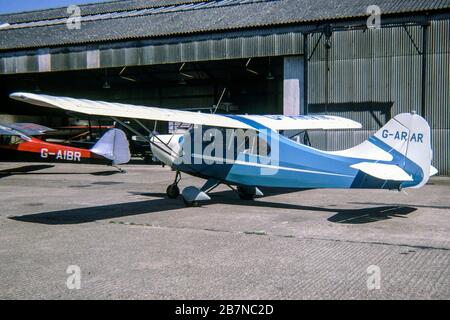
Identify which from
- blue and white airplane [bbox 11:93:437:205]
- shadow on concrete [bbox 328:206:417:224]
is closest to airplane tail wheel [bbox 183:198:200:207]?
blue and white airplane [bbox 11:93:437:205]

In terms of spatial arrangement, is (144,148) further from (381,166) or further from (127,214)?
(381,166)

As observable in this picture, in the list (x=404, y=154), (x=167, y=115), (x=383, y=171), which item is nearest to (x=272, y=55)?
(x=167, y=115)

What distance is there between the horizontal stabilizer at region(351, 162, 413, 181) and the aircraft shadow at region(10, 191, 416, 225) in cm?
102

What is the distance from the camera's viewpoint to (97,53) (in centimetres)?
2838

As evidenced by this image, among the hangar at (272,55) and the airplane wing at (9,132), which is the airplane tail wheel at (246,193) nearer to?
the hangar at (272,55)

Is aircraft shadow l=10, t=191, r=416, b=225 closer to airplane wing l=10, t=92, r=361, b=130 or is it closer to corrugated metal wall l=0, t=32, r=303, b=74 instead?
airplane wing l=10, t=92, r=361, b=130

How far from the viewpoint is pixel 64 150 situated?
21.2 meters

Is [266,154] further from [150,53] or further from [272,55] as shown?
[150,53]

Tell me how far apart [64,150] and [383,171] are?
15.5 metres

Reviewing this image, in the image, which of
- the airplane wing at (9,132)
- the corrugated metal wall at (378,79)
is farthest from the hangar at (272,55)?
the airplane wing at (9,132)

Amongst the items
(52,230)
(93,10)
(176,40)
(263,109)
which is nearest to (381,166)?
(52,230)

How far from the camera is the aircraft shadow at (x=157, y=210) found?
9984 millimetres

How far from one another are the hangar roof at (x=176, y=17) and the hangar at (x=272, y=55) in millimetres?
98
